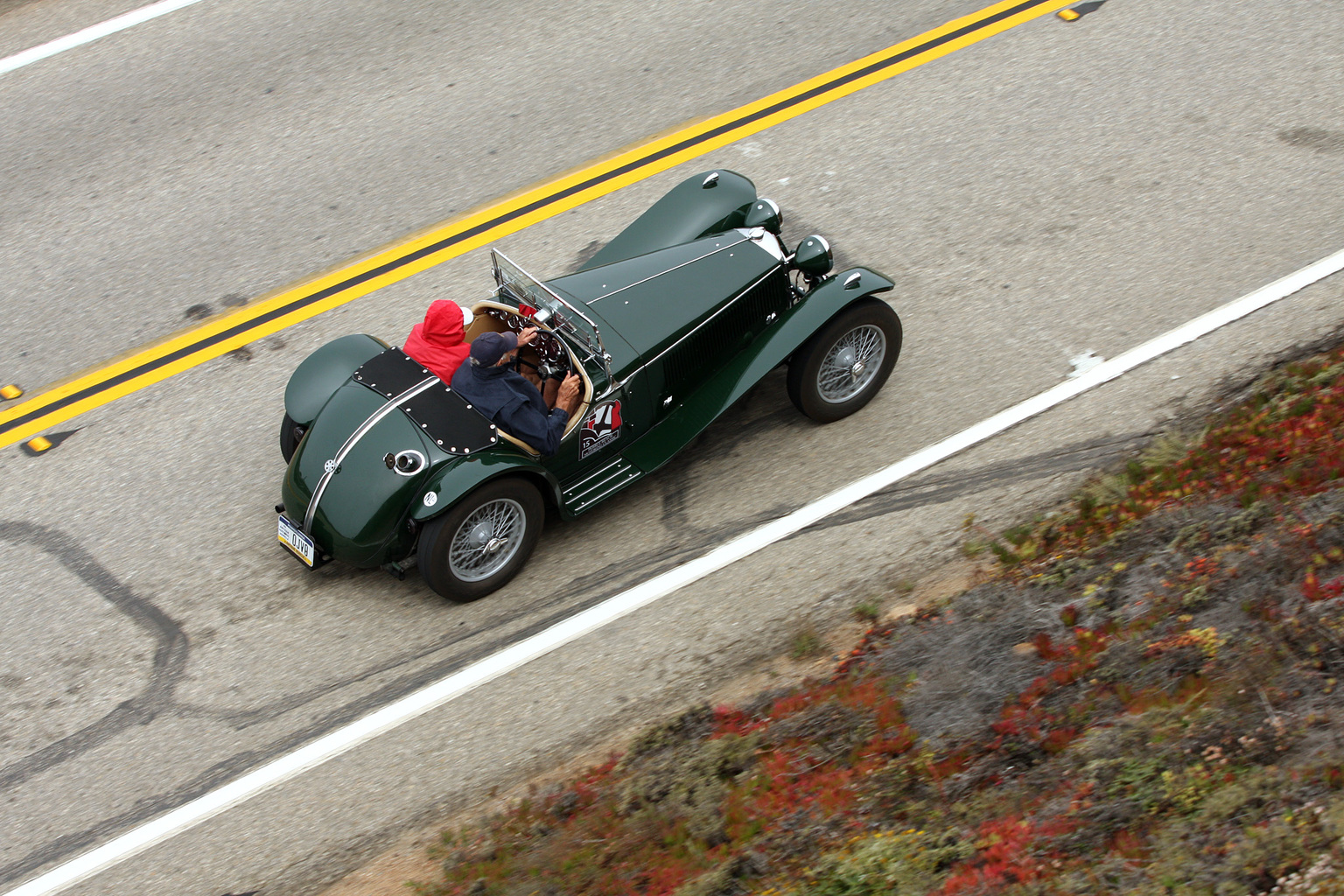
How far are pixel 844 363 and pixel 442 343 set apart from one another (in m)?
Answer: 2.44

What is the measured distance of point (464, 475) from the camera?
6094 millimetres

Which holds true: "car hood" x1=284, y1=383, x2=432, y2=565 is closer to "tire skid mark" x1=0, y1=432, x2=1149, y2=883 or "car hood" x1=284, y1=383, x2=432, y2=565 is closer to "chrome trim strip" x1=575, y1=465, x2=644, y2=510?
"tire skid mark" x1=0, y1=432, x2=1149, y2=883

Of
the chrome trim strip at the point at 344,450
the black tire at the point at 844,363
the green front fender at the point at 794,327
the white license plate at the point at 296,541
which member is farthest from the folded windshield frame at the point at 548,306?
the white license plate at the point at 296,541

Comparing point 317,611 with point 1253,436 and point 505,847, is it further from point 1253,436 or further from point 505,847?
point 1253,436

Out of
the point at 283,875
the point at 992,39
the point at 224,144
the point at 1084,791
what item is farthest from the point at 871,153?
the point at 283,875

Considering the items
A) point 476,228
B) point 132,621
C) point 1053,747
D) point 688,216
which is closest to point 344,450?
point 132,621

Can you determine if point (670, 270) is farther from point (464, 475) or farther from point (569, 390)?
point (464, 475)

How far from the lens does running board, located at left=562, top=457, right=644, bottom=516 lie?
6645mm

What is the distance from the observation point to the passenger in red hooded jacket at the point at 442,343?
257 inches

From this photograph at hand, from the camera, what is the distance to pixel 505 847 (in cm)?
531

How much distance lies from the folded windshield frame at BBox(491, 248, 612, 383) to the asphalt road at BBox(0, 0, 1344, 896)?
101cm

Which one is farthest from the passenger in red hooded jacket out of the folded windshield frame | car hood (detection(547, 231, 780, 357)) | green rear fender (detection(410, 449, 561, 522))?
car hood (detection(547, 231, 780, 357))

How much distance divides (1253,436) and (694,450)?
320 centimetres

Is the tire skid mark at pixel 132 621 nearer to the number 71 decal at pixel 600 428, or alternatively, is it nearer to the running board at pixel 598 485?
the running board at pixel 598 485
